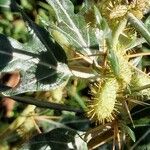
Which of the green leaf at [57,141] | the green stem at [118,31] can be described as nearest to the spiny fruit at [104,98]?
the green stem at [118,31]

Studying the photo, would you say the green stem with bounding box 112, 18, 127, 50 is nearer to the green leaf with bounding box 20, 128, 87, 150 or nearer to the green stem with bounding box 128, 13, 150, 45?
the green stem with bounding box 128, 13, 150, 45

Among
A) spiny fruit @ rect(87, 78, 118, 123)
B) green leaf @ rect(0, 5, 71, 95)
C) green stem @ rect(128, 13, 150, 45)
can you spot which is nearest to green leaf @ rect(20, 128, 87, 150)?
green leaf @ rect(0, 5, 71, 95)

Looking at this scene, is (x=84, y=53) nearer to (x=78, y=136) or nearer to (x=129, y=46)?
(x=129, y=46)

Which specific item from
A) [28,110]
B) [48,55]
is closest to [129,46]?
[48,55]

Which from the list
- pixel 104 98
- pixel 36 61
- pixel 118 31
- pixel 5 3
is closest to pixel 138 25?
pixel 118 31

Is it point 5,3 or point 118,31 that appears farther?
point 5,3

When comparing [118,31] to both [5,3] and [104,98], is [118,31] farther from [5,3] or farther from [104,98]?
[5,3]

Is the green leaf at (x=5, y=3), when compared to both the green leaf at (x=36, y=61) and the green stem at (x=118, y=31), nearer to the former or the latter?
the green leaf at (x=36, y=61)
